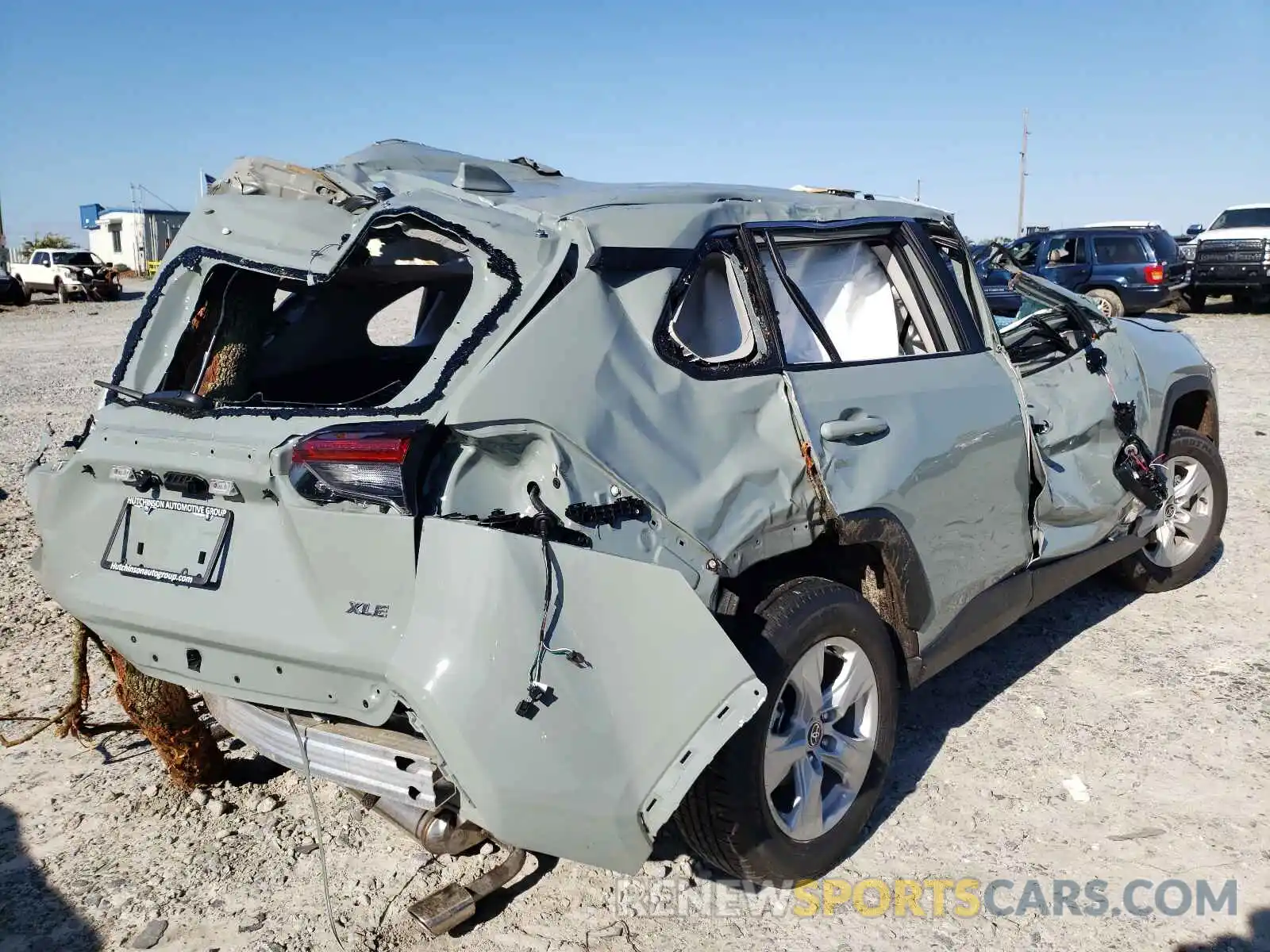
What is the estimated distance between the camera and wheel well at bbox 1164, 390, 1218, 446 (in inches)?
219

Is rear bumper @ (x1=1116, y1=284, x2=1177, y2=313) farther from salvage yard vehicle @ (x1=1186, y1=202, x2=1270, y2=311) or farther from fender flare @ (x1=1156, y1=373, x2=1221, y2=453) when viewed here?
fender flare @ (x1=1156, y1=373, x2=1221, y2=453)

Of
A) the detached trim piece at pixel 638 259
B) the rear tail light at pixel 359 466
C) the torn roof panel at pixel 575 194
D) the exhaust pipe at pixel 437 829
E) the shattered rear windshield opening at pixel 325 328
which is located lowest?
the exhaust pipe at pixel 437 829

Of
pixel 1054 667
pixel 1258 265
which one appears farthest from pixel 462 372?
pixel 1258 265

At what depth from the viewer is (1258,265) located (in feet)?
64.4

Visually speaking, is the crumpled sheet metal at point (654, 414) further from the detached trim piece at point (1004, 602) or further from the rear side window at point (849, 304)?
the detached trim piece at point (1004, 602)

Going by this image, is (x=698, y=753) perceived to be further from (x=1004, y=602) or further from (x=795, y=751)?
(x=1004, y=602)

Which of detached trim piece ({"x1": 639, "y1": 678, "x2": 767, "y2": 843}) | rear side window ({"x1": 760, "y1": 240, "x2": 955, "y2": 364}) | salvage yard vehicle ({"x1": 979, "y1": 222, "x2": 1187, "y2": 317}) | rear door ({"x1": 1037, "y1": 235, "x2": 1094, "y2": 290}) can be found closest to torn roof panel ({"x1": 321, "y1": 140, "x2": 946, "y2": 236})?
rear side window ({"x1": 760, "y1": 240, "x2": 955, "y2": 364})

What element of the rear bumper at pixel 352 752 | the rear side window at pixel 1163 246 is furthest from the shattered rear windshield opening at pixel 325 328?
the rear side window at pixel 1163 246

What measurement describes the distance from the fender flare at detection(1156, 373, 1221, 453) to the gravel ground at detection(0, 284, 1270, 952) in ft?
3.05

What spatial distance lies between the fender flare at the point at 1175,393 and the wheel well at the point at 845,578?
2407 millimetres

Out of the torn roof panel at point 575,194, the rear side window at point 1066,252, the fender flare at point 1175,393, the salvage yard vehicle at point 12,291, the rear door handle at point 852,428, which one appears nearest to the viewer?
the torn roof panel at point 575,194

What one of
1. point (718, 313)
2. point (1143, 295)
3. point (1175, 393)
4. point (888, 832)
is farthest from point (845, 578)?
point (1143, 295)

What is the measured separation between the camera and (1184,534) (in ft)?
18.4

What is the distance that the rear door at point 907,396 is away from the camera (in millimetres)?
3213
